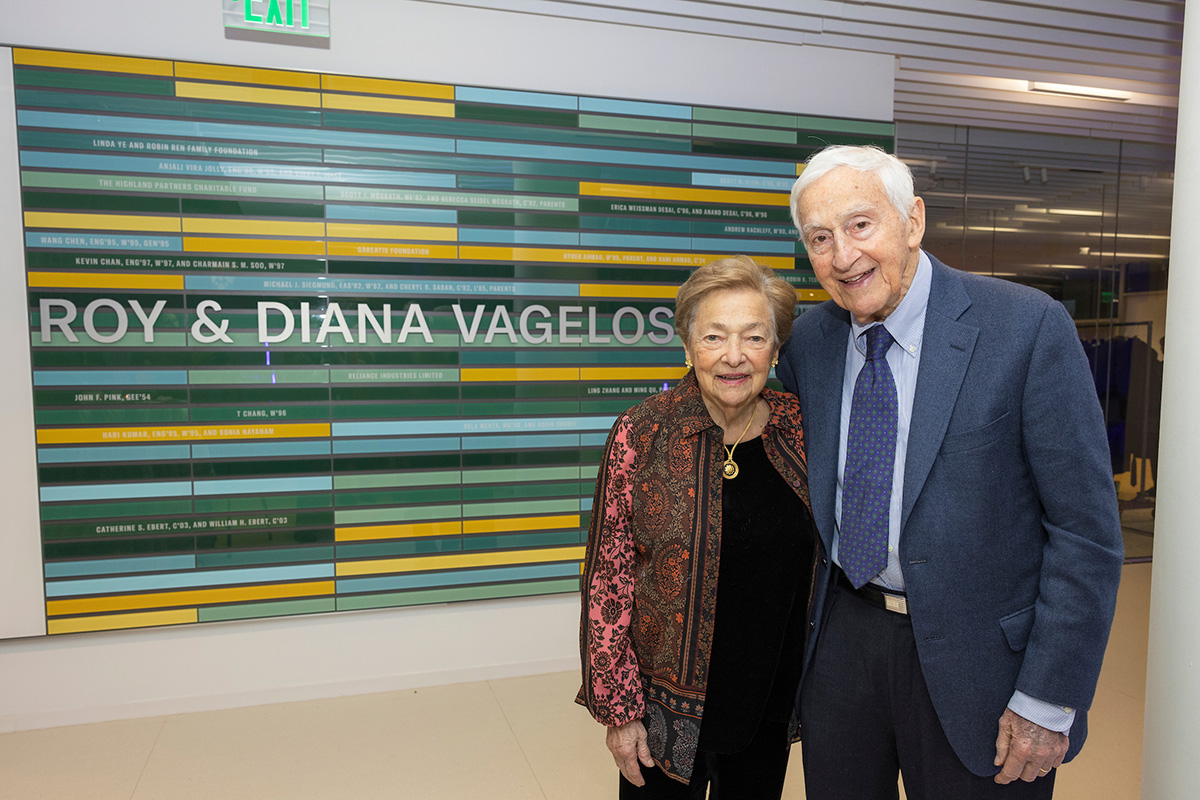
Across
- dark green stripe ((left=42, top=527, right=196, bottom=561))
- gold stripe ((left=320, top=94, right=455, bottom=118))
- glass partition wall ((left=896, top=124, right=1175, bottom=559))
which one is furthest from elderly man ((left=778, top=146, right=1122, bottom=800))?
glass partition wall ((left=896, top=124, right=1175, bottom=559))

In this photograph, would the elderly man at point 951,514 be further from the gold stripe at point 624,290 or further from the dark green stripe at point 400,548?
the dark green stripe at point 400,548

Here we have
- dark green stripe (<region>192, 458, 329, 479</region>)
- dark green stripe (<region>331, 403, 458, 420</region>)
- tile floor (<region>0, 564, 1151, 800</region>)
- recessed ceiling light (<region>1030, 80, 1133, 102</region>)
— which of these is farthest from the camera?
recessed ceiling light (<region>1030, 80, 1133, 102</region>)

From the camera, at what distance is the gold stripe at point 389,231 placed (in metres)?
3.63

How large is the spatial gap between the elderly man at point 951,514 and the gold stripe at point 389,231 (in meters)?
2.44

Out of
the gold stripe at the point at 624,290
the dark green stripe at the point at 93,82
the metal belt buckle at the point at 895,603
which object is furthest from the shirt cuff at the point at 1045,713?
the dark green stripe at the point at 93,82

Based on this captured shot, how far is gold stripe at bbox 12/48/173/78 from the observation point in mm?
3217

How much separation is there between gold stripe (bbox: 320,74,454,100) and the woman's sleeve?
2626 millimetres

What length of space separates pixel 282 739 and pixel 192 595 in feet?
2.72

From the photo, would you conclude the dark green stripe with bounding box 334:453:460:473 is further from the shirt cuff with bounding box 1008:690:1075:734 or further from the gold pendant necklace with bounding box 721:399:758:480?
the shirt cuff with bounding box 1008:690:1075:734

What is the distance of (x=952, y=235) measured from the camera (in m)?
6.48

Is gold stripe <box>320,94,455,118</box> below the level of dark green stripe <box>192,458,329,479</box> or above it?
above

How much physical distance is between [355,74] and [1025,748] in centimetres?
374

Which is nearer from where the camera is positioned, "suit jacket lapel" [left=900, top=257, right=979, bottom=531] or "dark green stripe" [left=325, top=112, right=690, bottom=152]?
"suit jacket lapel" [left=900, top=257, right=979, bottom=531]

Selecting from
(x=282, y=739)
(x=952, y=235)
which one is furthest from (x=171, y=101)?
(x=952, y=235)
